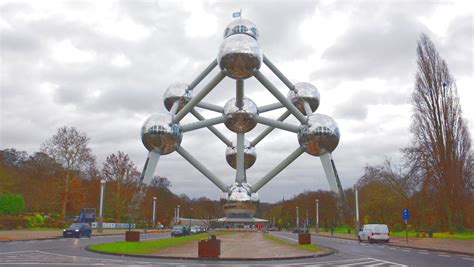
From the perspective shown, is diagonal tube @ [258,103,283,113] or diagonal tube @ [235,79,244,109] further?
diagonal tube @ [258,103,283,113]

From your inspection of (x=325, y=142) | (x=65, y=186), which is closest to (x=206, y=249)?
(x=325, y=142)

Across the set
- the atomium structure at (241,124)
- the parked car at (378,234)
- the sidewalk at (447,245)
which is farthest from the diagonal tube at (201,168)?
the parked car at (378,234)

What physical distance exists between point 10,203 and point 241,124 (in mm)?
27647

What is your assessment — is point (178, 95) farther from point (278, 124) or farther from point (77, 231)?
point (77, 231)

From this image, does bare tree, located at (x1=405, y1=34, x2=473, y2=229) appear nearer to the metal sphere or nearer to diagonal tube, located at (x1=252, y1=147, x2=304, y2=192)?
diagonal tube, located at (x1=252, y1=147, x2=304, y2=192)

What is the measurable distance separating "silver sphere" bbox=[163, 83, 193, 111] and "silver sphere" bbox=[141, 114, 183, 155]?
3382 mm

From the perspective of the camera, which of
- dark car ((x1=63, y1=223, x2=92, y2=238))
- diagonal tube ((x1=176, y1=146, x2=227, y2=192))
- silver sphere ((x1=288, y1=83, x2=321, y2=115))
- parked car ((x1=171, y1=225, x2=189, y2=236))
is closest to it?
diagonal tube ((x1=176, y1=146, x2=227, y2=192))

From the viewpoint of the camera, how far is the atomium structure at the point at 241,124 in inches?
931

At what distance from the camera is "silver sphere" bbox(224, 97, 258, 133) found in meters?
26.8

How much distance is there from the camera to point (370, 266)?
44.7ft

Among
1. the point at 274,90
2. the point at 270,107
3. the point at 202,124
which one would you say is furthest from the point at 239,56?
the point at 270,107

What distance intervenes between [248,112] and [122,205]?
104ft

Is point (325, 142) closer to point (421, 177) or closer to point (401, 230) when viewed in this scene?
point (421, 177)

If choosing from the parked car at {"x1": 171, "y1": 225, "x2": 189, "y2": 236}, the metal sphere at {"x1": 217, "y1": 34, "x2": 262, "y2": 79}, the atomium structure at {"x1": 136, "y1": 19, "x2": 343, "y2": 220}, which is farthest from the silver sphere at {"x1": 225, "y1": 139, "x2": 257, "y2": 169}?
the parked car at {"x1": 171, "y1": 225, "x2": 189, "y2": 236}
